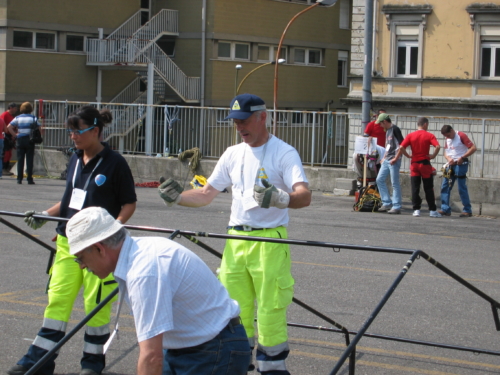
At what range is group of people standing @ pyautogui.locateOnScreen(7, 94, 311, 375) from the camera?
10.4 feet

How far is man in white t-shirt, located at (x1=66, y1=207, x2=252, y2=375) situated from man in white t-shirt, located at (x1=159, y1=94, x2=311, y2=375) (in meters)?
1.11

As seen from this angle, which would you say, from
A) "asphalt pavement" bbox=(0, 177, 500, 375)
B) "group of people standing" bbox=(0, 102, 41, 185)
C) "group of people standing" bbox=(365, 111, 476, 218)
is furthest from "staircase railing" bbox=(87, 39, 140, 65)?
"group of people standing" bbox=(365, 111, 476, 218)

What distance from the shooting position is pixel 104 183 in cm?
534

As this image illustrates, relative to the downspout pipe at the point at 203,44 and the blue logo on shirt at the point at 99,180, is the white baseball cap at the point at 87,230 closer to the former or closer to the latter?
the blue logo on shirt at the point at 99,180

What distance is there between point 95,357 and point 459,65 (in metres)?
26.0

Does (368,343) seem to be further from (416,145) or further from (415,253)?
(416,145)

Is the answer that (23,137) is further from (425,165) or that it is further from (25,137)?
(425,165)

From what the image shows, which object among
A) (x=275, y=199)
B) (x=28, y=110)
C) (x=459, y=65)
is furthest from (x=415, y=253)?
(x=459, y=65)

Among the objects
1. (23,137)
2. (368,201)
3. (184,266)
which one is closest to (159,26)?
(23,137)

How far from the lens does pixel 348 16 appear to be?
132ft

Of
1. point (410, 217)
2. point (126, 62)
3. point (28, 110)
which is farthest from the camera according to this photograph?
point (126, 62)

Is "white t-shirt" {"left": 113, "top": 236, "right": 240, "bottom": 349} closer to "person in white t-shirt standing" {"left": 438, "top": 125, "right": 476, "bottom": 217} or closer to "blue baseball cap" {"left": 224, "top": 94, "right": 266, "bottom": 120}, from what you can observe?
"blue baseball cap" {"left": 224, "top": 94, "right": 266, "bottom": 120}

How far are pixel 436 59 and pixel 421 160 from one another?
613 inches

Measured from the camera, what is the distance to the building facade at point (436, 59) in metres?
28.6
